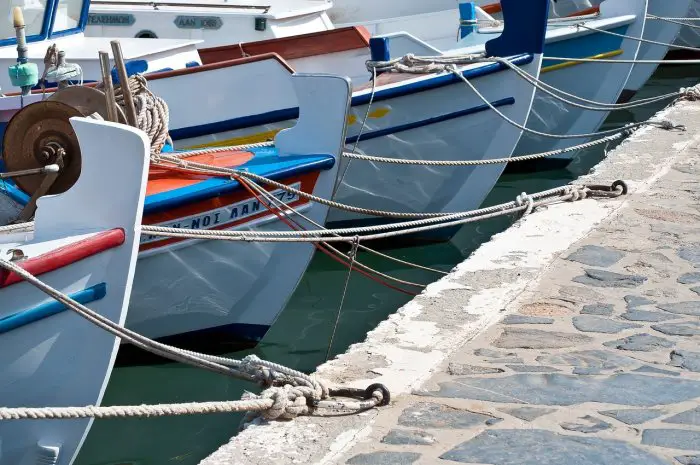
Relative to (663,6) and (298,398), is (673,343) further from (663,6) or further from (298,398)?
(663,6)

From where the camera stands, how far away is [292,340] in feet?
22.5

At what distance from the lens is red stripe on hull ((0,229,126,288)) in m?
4.06

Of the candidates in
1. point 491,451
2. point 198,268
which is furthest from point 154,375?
point 491,451

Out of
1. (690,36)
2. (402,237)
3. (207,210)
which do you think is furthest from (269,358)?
(690,36)

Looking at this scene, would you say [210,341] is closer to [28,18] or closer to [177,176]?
[177,176]

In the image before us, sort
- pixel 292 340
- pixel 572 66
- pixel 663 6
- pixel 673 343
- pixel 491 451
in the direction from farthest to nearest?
pixel 663 6, pixel 572 66, pixel 292 340, pixel 673 343, pixel 491 451

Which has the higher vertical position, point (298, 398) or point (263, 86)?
point (263, 86)

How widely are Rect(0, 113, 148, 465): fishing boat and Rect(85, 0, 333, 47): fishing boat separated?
679 cm

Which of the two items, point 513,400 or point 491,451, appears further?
point 513,400

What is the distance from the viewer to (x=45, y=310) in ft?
13.8

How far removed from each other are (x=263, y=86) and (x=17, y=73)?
1.79 metres

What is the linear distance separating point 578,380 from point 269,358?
3010mm

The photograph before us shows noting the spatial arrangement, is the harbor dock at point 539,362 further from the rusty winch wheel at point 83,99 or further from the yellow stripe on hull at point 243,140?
the yellow stripe on hull at point 243,140

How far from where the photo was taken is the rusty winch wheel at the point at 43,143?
17.0 feet
